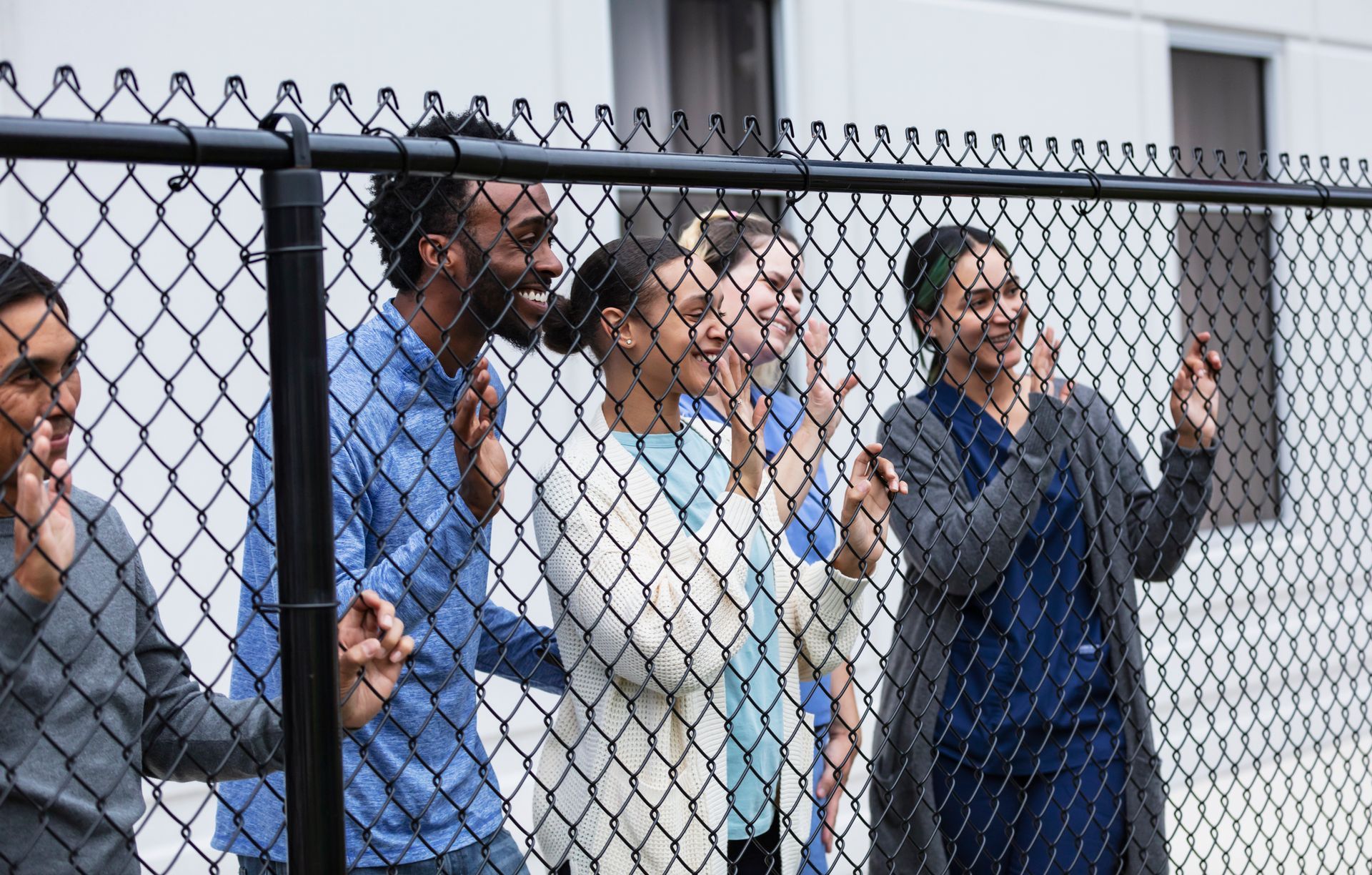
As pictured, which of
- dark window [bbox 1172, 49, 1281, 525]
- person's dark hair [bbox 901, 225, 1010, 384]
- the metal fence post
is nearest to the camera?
the metal fence post

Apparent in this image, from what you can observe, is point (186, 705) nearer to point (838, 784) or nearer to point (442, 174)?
point (442, 174)

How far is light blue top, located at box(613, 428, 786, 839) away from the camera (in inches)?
88.7

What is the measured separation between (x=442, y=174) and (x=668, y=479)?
2.77 feet

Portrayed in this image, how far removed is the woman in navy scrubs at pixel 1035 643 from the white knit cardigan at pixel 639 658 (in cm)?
47

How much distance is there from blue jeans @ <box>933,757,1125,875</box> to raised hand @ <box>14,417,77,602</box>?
5.84 ft

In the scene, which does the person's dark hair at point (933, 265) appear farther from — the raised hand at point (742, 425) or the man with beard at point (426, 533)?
the man with beard at point (426, 533)

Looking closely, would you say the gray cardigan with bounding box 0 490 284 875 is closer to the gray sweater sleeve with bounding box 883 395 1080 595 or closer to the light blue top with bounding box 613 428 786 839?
the light blue top with bounding box 613 428 786 839

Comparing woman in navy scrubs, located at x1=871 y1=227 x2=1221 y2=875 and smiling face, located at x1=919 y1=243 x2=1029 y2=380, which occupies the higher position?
smiling face, located at x1=919 y1=243 x2=1029 y2=380

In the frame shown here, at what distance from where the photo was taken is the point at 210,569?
352 centimetres

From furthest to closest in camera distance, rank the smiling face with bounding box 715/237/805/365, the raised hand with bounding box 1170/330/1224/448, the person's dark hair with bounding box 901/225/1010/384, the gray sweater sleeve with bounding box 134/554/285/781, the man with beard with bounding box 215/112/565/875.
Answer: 1. the smiling face with bounding box 715/237/805/365
2. the person's dark hair with bounding box 901/225/1010/384
3. the raised hand with bounding box 1170/330/1224/448
4. the man with beard with bounding box 215/112/565/875
5. the gray sweater sleeve with bounding box 134/554/285/781

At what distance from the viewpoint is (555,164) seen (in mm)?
1661

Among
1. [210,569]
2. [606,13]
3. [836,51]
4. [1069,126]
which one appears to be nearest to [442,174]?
[210,569]

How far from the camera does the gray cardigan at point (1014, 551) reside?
253 centimetres

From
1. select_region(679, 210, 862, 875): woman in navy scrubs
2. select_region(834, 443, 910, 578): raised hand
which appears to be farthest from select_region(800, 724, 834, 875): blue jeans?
select_region(834, 443, 910, 578): raised hand
